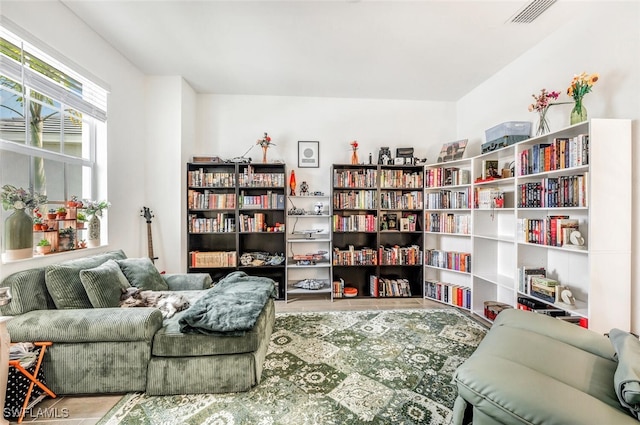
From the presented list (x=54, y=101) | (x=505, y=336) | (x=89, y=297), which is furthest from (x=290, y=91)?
(x=505, y=336)

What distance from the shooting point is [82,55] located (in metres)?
2.38

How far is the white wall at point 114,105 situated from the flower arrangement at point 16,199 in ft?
1.32

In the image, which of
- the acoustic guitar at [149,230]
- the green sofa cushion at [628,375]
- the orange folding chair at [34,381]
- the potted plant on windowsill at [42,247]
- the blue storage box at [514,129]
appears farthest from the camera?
the acoustic guitar at [149,230]

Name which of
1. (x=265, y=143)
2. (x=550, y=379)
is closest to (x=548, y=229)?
(x=550, y=379)

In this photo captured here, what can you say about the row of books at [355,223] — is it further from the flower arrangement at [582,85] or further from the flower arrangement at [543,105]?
the flower arrangement at [582,85]

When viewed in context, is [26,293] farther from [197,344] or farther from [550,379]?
[550,379]

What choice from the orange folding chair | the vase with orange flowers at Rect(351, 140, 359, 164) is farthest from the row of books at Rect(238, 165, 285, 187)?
the orange folding chair

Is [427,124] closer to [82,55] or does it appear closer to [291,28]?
[291,28]

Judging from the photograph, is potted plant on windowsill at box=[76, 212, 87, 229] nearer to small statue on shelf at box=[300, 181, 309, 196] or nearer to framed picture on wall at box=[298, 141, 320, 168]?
small statue on shelf at box=[300, 181, 309, 196]

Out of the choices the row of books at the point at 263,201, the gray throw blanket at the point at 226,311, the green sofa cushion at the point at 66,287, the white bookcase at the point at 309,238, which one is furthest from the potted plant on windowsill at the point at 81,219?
the white bookcase at the point at 309,238

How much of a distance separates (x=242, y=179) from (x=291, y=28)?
182 centimetres

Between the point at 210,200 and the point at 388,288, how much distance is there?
2.69 meters

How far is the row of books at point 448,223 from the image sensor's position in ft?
10.6

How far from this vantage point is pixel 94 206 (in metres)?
2.44
